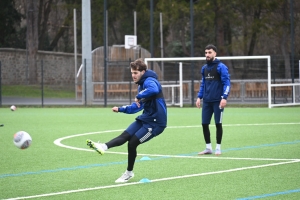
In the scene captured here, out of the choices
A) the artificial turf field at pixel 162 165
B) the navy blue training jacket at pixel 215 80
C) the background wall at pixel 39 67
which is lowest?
the artificial turf field at pixel 162 165

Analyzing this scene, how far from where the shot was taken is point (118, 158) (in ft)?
41.9

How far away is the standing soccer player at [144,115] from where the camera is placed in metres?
9.85

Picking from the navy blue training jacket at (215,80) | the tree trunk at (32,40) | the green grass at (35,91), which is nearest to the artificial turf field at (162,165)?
the navy blue training jacket at (215,80)

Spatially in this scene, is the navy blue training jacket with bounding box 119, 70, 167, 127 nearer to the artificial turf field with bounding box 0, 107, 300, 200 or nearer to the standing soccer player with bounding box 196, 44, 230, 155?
the artificial turf field with bounding box 0, 107, 300, 200

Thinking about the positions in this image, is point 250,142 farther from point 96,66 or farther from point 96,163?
point 96,66

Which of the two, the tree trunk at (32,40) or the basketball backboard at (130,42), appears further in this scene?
the tree trunk at (32,40)

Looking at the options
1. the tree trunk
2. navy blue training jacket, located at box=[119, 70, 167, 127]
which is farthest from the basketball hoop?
navy blue training jacket, located at box=[119, 70, 167, 127]

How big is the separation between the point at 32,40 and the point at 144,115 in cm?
4156

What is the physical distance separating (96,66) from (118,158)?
24.6 m

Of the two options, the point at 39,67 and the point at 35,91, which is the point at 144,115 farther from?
the point at 39,67

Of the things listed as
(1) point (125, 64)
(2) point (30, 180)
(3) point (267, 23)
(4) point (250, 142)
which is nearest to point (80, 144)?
(4) point (250, 142)

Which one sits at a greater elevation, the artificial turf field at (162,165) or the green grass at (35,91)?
the green grass at (35,91)

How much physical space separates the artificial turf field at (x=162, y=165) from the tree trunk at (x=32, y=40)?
28.4m

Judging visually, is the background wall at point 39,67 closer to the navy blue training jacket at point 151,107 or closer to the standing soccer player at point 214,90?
the standing soccer player at point 214,90
